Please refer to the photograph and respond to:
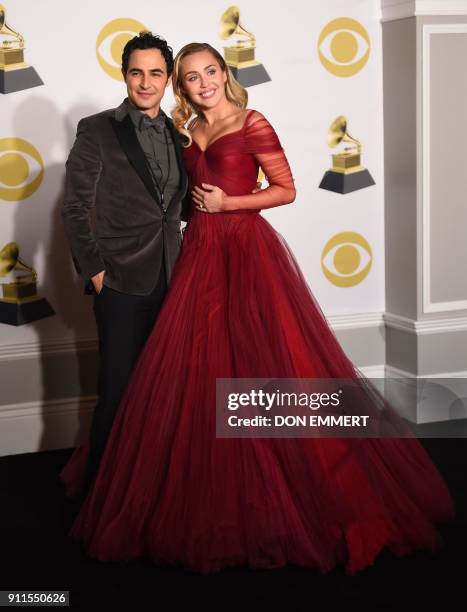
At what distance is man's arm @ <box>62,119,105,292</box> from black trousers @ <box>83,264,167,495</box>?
0.11 metres

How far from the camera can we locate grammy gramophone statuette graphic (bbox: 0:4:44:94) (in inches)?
141

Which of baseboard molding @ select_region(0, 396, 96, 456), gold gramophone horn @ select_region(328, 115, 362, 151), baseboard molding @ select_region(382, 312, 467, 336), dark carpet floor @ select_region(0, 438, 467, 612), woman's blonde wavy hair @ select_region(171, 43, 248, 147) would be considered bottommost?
dark carpet floor @ select_region(0, 438, 467, 612)

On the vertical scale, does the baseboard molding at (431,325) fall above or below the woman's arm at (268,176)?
below

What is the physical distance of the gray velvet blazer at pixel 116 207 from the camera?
113 inches

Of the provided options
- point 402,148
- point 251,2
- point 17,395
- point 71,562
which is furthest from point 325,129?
point 71,562

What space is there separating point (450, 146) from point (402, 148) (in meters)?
0.21

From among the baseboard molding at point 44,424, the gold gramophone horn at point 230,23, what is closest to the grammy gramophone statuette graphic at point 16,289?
the baseboard molding at point 44,424

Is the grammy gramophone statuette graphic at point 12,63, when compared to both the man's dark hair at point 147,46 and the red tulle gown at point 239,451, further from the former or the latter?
the red tulle gown at point 239,451

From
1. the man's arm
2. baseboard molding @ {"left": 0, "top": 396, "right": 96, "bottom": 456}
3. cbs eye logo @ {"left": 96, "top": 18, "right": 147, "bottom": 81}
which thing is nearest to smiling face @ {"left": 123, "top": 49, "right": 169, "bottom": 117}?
the man's arm

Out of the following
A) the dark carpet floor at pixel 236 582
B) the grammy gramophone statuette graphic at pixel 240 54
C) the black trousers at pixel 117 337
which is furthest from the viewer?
the grammy gramophone statuette graphic at pixel 240 54

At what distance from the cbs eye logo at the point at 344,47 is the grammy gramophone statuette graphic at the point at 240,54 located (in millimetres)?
309

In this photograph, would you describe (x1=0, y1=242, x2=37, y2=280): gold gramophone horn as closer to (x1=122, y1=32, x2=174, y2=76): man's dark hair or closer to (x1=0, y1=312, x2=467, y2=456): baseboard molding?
(x1=0, y1=312, x2=467, y2=456): baseboard molding

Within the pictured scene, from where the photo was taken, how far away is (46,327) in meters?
3.82

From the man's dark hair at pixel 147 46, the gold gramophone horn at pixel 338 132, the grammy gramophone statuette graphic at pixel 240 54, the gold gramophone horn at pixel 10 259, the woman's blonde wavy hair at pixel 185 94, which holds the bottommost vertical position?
the gold gramophone horn at pixel 10 259
